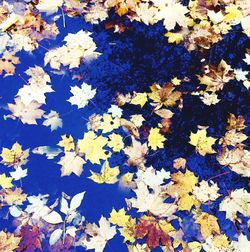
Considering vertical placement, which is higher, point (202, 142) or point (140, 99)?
point (140, 99)

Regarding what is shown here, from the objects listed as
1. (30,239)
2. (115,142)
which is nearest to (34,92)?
(115,142)

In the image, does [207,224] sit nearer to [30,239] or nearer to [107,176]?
[107,176]

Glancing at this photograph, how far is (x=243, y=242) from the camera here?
84.6 inches

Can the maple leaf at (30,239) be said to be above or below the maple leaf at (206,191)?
below

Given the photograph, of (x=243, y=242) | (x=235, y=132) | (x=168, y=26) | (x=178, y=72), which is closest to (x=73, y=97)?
(x=178, y=72)

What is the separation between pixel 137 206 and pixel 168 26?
1.65 m

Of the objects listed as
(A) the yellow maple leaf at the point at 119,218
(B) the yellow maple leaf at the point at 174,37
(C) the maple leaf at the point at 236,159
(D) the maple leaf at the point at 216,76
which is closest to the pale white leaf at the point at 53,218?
(A) the yellow maple leaf at the point at 119,218

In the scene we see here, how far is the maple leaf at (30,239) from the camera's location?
216cm

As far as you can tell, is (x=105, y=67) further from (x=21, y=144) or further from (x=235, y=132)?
(x=235, y=132)

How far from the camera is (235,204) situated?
7.50ft

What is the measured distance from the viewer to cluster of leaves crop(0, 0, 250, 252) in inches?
86.5

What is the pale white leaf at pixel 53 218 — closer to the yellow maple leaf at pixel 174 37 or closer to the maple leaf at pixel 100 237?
the maple leaf at pixel 100 237

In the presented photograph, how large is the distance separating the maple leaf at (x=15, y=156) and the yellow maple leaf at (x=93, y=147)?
0.41 metres

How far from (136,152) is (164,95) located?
1.74 feet
